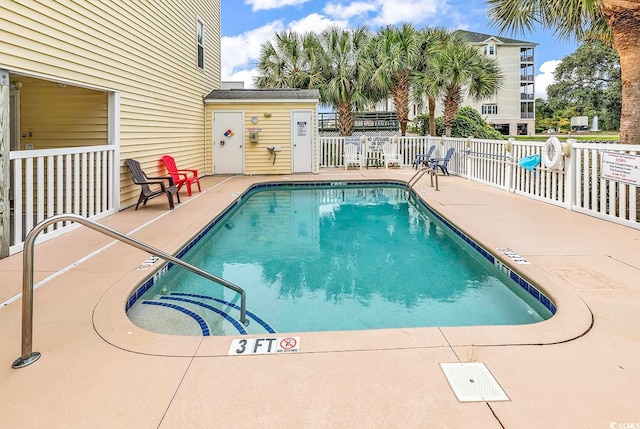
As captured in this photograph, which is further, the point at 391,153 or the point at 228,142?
the point at 391,153

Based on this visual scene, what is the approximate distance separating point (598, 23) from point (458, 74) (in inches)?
257

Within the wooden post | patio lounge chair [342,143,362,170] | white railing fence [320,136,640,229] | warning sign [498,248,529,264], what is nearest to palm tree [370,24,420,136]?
white railing fence [320,136,640,229]

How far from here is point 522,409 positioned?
1822 mm

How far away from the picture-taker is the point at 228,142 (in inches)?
484

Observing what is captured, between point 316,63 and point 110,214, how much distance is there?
13650 mm

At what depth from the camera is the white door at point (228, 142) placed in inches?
479

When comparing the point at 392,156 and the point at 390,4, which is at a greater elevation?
the point at 390,4

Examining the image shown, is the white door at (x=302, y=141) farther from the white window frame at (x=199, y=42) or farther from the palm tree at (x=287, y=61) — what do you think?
the palm tree at (x=287, y=61)

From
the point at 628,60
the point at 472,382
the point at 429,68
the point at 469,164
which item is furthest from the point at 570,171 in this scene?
the point at 429,68

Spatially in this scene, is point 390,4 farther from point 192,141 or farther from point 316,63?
point 192,141

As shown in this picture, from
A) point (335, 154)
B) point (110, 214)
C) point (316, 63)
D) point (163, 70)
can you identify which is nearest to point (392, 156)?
point (335, 154)

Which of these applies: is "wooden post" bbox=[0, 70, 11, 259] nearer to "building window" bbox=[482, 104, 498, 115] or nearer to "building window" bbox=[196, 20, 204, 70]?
"building window" bbox=[196, 20, 204, 70]

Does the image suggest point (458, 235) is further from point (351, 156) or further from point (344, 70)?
point (344, 70)

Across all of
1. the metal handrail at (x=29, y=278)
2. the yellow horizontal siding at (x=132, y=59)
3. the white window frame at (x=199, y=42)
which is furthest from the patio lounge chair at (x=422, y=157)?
the metal handrail at (x=29, y=278)
